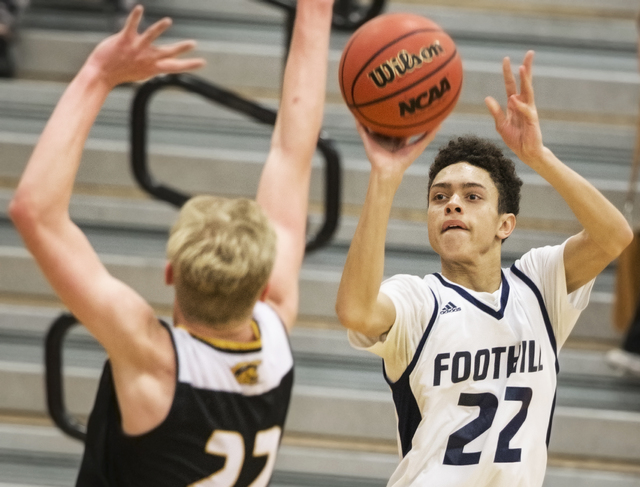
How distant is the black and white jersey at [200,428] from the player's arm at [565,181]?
2.01 feet

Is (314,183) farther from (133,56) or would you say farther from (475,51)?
(133,56)

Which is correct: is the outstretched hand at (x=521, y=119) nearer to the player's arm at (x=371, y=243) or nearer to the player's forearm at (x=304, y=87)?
the player's arm at (x=371, y=243)

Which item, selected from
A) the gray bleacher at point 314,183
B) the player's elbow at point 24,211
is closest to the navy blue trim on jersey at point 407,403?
the player's elbow at point 24,211

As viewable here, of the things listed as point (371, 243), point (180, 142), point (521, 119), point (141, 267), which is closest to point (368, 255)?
point (371, 243)

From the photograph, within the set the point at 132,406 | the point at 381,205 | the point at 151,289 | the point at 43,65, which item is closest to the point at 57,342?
the point at 151,289

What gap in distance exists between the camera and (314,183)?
147 inches

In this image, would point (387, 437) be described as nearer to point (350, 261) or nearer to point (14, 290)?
point (14, 290)

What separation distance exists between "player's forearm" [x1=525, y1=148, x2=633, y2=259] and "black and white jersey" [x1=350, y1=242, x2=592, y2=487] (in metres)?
0.18

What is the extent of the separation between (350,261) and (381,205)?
0.38ft

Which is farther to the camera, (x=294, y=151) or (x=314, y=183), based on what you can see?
(x=314, y=183)

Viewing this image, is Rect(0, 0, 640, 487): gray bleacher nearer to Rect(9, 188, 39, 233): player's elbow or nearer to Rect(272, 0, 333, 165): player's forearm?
Rect(272, 0, 333, 165): player's forearm

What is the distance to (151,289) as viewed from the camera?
3.62 meters

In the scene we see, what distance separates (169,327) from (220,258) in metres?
0.18

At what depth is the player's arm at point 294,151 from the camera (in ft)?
5.57
